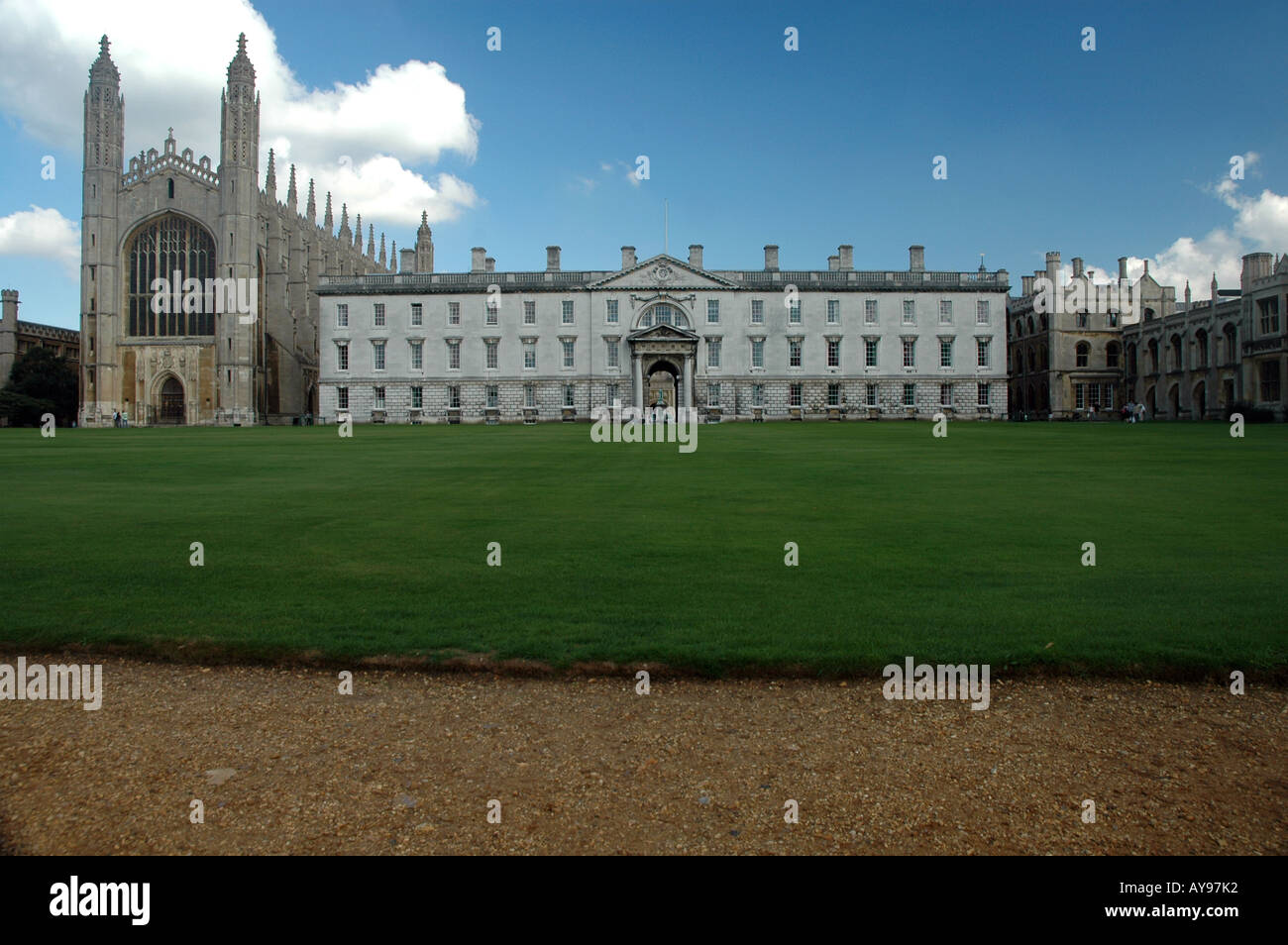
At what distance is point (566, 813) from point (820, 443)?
94.1 ft

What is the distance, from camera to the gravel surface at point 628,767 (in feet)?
13.3

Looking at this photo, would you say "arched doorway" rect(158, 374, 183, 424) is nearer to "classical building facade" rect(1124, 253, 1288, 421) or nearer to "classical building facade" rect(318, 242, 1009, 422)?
"classical building facade" rect(318, 242, 1009, 422)

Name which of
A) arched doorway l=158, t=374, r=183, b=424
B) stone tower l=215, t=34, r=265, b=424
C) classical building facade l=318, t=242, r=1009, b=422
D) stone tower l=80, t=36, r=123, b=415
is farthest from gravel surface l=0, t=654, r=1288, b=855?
stone tower l=80, t=36, r=123, b=415

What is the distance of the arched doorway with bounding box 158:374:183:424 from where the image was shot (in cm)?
6994

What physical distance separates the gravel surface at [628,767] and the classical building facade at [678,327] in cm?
6296

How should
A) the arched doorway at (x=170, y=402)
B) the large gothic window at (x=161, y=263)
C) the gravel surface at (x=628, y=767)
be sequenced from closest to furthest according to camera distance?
the gravel surface at (x=628, y=767), the large gothic window at (x=161, y=263), the arched doorway at (x=170, y=402)

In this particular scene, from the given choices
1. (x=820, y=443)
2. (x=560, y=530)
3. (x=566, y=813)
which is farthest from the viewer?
(x=820, y=443)

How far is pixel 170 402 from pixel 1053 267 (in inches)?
3104

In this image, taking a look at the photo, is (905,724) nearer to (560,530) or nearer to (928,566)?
A: (928,566)

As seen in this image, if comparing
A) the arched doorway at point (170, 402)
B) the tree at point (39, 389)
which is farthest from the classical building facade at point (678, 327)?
the tree at point (39, 389)

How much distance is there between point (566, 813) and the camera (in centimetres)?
424

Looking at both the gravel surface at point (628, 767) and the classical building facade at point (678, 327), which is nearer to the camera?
the gravel surface at point (628, 767)

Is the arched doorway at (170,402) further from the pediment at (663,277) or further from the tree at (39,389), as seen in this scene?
the pediment at (663,277)
